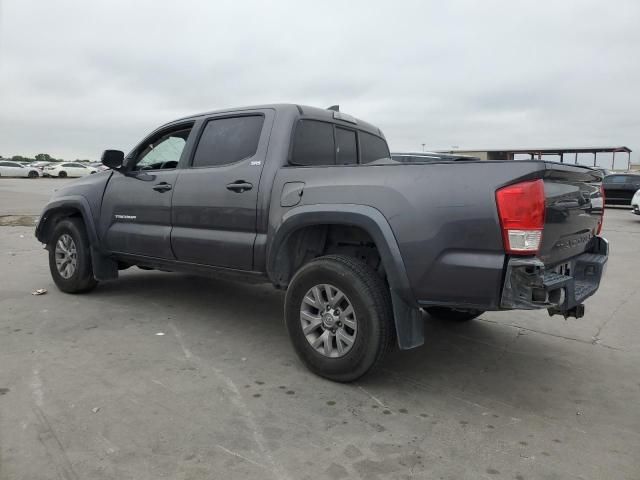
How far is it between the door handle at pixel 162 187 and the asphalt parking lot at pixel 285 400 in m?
1.24

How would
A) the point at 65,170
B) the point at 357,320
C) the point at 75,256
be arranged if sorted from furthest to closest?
the point at 65,170 → the point at 75,256 → the point at 357,320

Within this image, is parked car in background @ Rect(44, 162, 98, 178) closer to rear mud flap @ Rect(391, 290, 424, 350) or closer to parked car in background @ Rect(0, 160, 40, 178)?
parked car in background @ Rect(0, 160, 40, 178)

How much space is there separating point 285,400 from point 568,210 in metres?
2.14

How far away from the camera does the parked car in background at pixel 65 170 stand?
4375cm

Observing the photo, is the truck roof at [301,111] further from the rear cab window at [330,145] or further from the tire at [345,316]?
the tire at [345,316]

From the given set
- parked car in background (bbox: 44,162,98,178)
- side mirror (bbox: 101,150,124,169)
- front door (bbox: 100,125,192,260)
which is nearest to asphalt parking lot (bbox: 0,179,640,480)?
front door (bbox: 100,125,192,260)

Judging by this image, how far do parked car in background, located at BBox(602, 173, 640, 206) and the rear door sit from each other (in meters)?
19.1

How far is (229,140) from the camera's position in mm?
4355

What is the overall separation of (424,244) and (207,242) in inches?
78.9

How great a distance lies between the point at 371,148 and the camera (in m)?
5.12

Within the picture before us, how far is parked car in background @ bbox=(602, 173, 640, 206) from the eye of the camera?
63.9 ft

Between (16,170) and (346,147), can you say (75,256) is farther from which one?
(16,170)

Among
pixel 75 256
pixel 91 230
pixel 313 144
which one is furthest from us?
pixel 75 256

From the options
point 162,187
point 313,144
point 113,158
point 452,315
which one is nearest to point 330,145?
point 313,144
